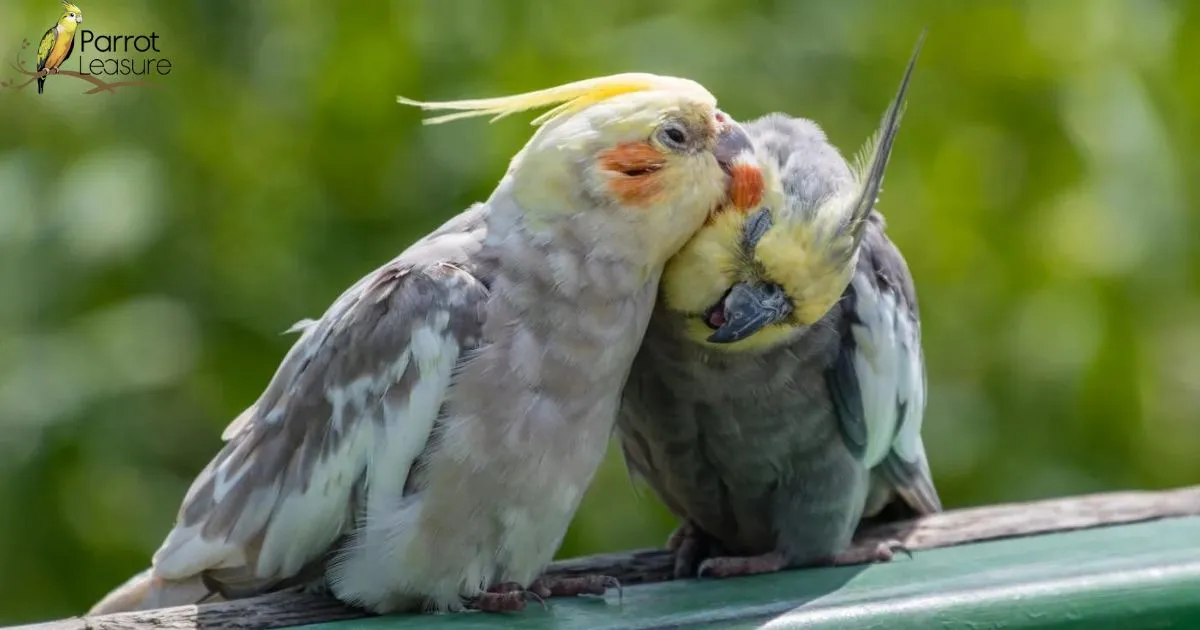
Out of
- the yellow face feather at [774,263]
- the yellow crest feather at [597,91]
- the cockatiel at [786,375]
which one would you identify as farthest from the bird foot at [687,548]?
the yellow crest feather at [597,91]

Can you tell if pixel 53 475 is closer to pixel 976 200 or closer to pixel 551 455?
pixel 551 455

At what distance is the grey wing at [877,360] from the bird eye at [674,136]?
401 millimetres

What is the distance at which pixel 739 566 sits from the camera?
1992mm

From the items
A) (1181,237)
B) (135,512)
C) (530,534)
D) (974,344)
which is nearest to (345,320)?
(530,534)

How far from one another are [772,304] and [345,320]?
560 millimetres

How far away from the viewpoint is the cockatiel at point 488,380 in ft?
5.50

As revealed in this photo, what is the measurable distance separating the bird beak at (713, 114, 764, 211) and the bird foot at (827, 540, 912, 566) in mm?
614

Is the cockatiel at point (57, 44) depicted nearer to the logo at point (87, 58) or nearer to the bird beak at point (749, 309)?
the logo at point (87, 58)

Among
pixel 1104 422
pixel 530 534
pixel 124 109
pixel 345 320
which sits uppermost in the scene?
pixel 124 109

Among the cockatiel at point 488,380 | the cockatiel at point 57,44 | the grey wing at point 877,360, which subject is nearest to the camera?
the cockatiel at point 488,380

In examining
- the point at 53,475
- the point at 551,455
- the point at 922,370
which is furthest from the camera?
the point at 53,475

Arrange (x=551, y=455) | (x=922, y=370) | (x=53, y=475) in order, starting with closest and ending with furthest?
(x=551, y=455) < (x=922, y=370) < (x=53, y=475)

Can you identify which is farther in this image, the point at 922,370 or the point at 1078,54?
the point at 1078,54

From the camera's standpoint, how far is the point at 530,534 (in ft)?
5.64
